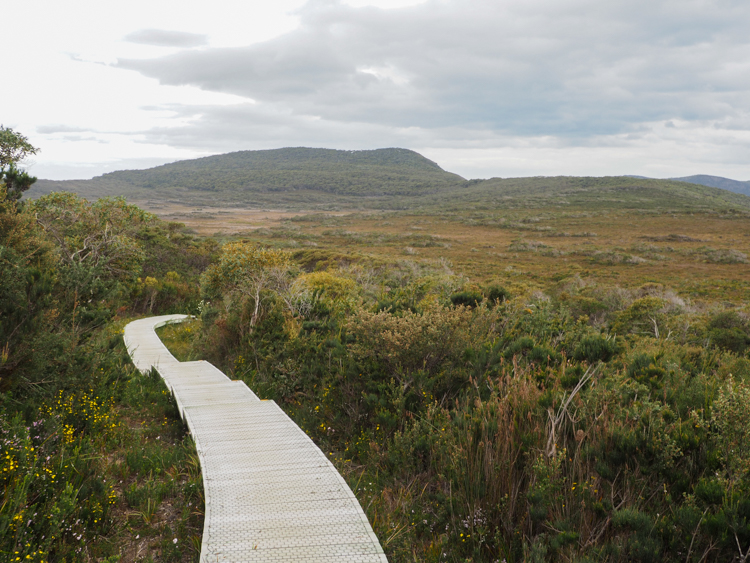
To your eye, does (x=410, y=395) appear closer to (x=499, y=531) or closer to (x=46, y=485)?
(x=499, y=531)

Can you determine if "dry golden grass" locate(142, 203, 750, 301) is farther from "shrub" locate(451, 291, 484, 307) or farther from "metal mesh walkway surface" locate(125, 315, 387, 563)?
"metal mesh walkway surface" locate(125, 315, 387, 563)

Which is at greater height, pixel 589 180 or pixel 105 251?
pixel 589 180

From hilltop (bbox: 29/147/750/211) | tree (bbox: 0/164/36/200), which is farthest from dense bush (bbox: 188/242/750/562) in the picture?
hilltop (bbox: 29/147/750/211)

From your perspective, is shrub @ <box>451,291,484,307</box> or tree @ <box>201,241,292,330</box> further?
tree @ <box>201,241,292,330</box>

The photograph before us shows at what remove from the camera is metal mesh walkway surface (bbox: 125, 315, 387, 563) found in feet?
10.8

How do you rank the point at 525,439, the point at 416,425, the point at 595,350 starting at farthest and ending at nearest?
the point at 595,350 < the point at 416,425 < the point at 525,439

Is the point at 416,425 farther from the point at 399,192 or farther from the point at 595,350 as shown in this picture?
the point at 399,192

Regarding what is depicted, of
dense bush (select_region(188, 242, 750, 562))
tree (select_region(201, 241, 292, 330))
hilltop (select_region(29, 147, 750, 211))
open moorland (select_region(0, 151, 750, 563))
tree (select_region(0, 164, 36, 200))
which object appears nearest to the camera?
dense bush (select_region(188, 242, 750, 562))

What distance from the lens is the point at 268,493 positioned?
4062mm

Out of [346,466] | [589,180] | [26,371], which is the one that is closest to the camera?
[26,371]

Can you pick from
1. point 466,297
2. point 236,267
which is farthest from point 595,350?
point 236,267

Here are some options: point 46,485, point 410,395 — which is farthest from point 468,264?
point 46,485

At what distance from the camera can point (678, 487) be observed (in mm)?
3225

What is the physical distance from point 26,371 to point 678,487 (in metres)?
5.90
